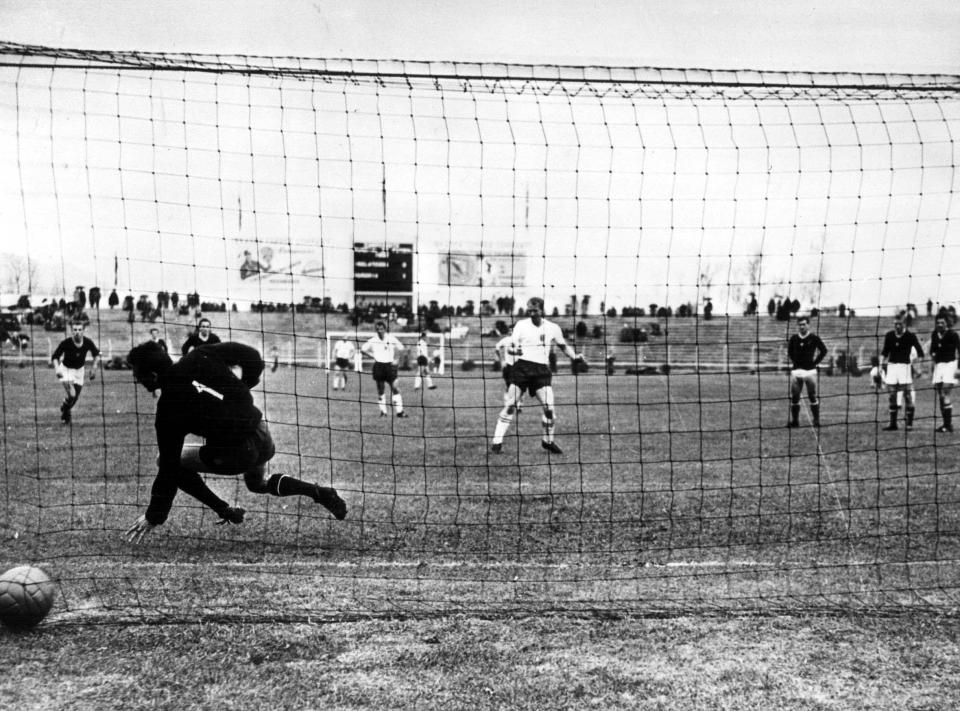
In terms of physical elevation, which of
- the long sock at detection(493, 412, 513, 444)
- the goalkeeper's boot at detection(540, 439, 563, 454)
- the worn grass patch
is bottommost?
→ the worn grass patch

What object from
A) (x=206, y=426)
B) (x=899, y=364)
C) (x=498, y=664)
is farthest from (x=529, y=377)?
(x=899, y=364)

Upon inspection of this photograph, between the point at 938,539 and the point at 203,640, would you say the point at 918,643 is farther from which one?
the point at 203,640

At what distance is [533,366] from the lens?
35.9 ft

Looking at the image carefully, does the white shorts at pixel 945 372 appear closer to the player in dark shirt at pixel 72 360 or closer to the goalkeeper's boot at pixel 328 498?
the goalkeeper's boot at pixel 328 498

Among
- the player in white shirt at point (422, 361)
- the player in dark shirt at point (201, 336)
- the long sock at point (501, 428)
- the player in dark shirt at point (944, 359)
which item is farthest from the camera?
the player in dark shirt at point (944, 359)

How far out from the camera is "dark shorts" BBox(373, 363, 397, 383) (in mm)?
16038

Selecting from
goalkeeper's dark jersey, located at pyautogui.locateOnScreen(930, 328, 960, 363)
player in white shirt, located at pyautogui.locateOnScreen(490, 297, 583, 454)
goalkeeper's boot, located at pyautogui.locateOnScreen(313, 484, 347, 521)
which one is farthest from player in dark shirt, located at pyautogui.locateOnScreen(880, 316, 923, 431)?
goalkeeper's boot, located at pyautogui.locateOnScreen(313, 484, 347, 521)

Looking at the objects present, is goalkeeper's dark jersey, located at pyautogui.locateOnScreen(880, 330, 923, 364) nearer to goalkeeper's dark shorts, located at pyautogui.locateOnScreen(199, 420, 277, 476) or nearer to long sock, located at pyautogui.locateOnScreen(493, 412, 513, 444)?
long sock, located at pyautogui.locateOnScreen(493, 412, 513, 444)

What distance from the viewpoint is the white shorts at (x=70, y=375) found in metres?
14.2

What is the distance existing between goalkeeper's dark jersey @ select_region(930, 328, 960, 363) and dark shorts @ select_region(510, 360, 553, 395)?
6.93 metres

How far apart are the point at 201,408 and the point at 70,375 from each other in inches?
412

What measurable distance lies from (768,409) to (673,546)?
12730mm

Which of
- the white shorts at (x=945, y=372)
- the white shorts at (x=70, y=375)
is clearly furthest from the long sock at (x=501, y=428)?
the white shorts at (x=70, y=375)

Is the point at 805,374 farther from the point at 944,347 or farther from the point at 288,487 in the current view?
the point at 288,487
